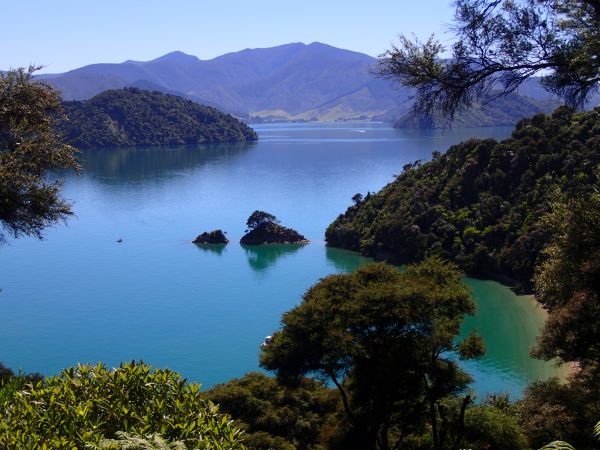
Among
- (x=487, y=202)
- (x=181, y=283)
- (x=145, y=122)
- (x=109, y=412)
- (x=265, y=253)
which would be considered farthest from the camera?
(x=145, y=122)

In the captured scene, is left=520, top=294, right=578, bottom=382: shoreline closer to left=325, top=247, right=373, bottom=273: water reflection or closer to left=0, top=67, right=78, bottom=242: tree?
left=325, top=247, right=373, bottom=273: water reflection

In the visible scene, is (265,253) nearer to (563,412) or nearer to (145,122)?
(563,412)

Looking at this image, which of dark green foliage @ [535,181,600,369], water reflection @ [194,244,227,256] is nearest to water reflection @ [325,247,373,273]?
water reflection @ [194,244,227,256]

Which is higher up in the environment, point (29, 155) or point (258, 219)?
point (29, 155)

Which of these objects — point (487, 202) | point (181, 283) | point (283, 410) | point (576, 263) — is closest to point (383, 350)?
point (283, 410)

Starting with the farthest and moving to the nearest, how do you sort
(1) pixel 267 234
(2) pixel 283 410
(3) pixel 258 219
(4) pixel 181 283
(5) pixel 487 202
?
(3) pixel 258 219, (1) pixel 267 234, (5) pixel 487 202, (4) pixel 181 283, (2) pixel 283 410

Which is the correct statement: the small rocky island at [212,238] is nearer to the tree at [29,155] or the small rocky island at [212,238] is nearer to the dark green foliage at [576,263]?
the tree at [29,155]

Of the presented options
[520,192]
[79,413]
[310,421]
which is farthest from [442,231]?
[79,413]
